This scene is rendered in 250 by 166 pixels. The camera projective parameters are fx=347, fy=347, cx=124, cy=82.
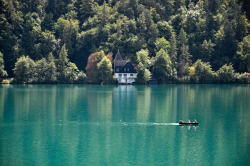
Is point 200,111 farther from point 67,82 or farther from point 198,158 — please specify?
point 67,82

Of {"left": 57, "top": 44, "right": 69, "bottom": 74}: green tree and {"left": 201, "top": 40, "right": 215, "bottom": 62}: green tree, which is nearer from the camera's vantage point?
{"left": 57, "top": 44, "right": 69, "bottom": 74}: green tree

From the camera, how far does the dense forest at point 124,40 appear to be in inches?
4855

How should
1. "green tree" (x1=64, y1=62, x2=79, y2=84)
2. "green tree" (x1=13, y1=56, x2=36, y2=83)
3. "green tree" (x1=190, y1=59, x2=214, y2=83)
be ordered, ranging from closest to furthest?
"green tree" (x1=13, y1=56, x2=36, y2=83) < "green tree" (x1=190, y1=59, x2=214, y2=83) < "green tree" (x1=64, y1=62, x2=79, y2=84)

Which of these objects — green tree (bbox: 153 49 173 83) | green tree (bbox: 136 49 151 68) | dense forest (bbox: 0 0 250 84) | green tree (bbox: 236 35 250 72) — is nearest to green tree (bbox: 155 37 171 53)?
dense forest (bbox: 0 0 250 84)

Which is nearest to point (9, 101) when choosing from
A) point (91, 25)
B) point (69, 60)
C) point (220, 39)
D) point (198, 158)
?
point (198, 158)

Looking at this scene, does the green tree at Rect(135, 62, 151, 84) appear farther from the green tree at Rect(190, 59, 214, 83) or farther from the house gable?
the green tree at Rect(190, 59, 214, 83)

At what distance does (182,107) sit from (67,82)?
73.9m

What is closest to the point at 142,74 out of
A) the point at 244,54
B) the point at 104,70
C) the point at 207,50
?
the point at 104,70

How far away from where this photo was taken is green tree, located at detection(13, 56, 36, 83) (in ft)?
389

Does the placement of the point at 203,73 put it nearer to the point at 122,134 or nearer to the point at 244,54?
the point at 244,54

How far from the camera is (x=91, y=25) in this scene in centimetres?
14538

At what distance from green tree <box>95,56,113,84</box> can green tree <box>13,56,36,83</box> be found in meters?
23.0

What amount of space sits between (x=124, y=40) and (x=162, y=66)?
2168 cm

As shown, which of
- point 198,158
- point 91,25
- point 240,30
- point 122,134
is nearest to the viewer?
point 198,158
